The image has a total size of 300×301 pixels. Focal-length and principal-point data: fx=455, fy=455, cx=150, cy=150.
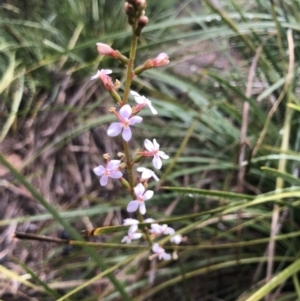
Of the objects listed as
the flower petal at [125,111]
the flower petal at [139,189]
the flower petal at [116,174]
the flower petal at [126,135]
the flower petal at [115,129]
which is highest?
the flower petal at [125,111]

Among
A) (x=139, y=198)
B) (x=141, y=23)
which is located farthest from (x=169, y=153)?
(x=141, y=23)

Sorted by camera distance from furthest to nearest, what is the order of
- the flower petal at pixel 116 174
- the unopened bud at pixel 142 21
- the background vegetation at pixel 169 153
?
the background vegetation at pixel 169 153
the flower petal at pixel 116 174
the unopened bud at pixel 142 21

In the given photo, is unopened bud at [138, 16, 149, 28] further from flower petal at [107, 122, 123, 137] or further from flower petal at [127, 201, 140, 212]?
flower petal at [127, 201, 140, 212]

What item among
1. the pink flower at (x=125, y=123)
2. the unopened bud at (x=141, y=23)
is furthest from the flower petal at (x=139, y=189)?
the unopened bud at (x=141, y=23)

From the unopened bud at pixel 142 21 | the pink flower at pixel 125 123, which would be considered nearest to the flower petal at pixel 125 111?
the pink flower at pixel 125 123

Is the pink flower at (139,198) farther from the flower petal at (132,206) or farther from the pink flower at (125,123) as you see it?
the pink flower at (125,123)

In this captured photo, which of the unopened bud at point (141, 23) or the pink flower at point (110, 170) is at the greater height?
the unopened bud at point (141, 23)

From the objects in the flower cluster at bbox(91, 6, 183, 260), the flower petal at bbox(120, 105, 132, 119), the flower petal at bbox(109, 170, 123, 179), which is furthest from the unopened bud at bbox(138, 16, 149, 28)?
the flower petal at bbox(109, 170, 123, 179)

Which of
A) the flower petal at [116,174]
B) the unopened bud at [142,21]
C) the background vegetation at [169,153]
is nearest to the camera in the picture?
the unopened bud at [142,21]

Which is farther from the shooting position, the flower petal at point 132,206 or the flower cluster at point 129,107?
the flower petal at point 132,206

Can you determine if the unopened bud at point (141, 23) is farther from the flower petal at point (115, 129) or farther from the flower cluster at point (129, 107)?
the flower petal at point (115, 129)
